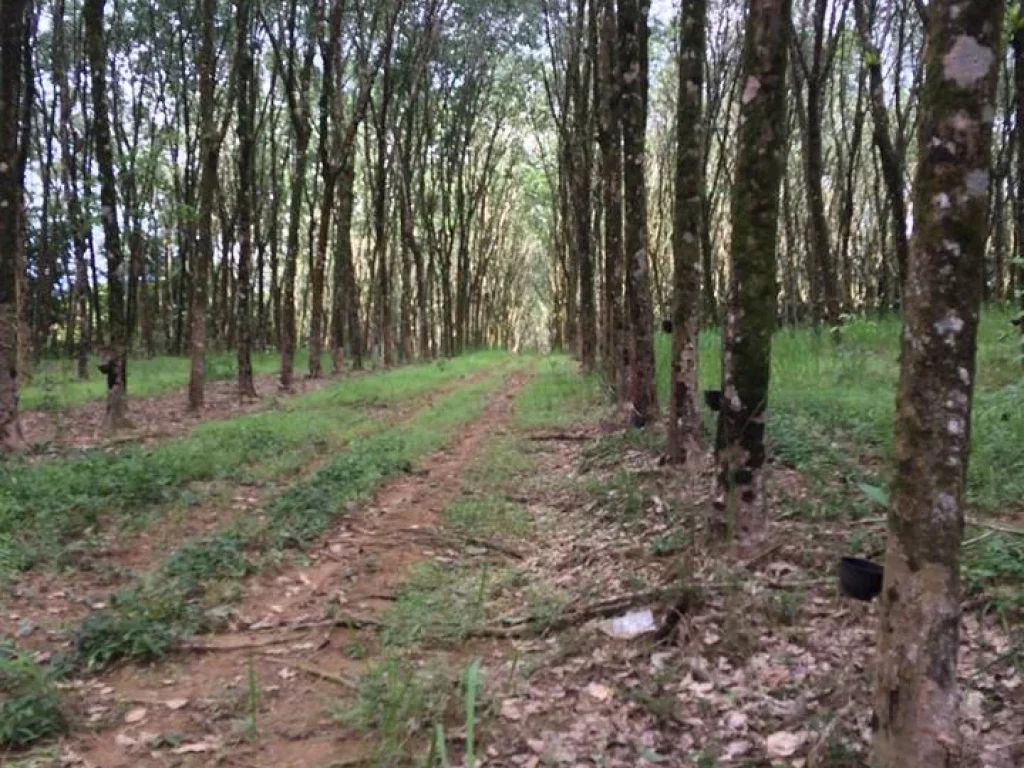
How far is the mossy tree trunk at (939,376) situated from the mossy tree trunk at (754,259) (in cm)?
Result: 247

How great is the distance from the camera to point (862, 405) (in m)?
9.09

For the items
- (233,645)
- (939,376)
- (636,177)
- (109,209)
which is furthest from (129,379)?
(939,376)

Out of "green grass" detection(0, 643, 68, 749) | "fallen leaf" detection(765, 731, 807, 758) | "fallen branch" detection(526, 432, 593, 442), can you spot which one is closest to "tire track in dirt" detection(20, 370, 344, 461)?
"fallen branch" detection(526, 432, 593, 442)

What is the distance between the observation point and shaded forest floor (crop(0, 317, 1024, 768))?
12.6ft

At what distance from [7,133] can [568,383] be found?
11.2m

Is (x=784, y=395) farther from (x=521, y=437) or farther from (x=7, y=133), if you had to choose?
(x=7, y=133)

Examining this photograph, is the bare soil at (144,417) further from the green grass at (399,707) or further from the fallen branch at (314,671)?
the green grass at (399,707)

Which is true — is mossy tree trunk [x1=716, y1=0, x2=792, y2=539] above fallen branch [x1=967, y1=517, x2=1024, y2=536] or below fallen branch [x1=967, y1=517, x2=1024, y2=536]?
above

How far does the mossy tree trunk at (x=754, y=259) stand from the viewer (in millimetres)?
5543

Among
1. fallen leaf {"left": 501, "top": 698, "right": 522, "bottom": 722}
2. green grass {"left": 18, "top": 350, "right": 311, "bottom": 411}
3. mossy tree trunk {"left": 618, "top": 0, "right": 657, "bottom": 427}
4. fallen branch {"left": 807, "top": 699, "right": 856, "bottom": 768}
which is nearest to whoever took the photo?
fallen branch {"left": 807, "top": 699, "right": 856, "bottom": 768}

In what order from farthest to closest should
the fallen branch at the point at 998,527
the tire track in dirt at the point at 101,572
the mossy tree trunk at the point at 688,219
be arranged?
the mossy tree trunk at the point at 688,219 → the tire track in dirt at the point at 101,572 → the fallen branch at the point at 998,527

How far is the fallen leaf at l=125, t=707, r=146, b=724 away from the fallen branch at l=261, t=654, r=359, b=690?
73 centimetres

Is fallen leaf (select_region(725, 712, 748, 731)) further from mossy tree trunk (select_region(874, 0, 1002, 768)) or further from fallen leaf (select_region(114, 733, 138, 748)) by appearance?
fallen leaf (select_region(114, 733, 138, 748))

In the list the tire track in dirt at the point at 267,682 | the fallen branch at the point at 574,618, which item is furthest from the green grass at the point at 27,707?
the fallen branch at the point at 574,618
